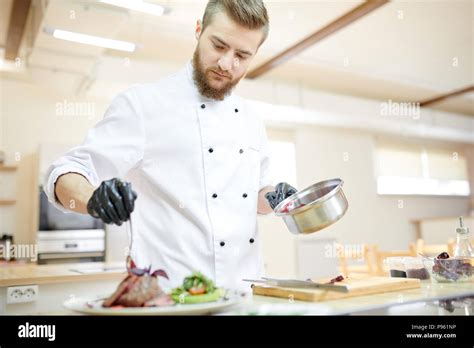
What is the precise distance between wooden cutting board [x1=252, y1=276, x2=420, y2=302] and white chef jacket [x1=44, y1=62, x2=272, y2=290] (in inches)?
9.7

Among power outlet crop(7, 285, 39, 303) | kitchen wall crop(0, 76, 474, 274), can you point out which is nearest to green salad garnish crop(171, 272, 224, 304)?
power outlet crop(7, 285, 39, 303)

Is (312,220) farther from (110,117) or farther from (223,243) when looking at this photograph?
(110,117)

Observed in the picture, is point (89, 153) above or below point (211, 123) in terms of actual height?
below

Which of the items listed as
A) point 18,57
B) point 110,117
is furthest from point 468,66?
point 110,117

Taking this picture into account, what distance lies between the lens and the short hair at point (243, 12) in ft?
4.17

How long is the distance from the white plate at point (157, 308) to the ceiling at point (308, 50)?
2610 millimetres

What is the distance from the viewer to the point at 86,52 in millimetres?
3785

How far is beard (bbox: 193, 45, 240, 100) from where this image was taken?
4.42 ft

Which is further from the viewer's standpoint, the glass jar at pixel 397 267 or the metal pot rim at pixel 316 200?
the glass jar at pixel 397 267

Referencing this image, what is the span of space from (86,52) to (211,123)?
2.75 meters

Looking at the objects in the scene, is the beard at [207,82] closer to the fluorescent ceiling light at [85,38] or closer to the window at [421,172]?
the fluorescent ceiling light at [85,38]

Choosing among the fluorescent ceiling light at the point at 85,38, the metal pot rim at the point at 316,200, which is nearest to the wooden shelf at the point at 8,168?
the fluorescent ceiling light at the point at 85,38

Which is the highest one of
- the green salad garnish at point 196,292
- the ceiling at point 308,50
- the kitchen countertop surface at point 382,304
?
the ceiling at point 308,50

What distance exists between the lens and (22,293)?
255cm
